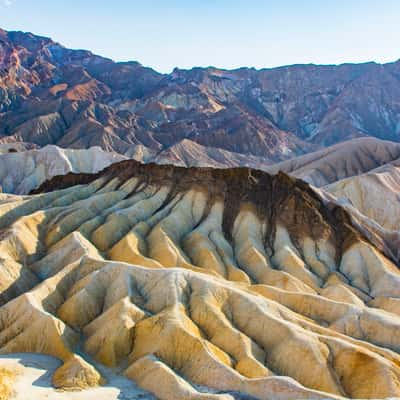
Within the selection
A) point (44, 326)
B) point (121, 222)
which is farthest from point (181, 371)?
point (121, 222)

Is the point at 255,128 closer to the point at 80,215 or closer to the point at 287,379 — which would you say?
the point at 80,215

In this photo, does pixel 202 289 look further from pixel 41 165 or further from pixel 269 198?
pixel 41 165

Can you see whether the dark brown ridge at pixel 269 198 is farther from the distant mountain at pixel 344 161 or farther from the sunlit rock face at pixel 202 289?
the distant mountain at pixel 344 161

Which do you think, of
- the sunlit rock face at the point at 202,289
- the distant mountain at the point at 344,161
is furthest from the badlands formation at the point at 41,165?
the sunlit rock face at the point at 202,289

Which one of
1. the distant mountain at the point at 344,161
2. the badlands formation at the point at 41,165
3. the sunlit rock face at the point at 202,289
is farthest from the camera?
the distant mountain at the point at 344,161

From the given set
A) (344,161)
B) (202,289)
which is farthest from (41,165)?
(202,289)

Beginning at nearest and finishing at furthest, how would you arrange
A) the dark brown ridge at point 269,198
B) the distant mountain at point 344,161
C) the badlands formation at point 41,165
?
1. the dark brown ridge at point 269,198
2. the badlands formation at point 41,165
3. the distant mountain at point 344,161

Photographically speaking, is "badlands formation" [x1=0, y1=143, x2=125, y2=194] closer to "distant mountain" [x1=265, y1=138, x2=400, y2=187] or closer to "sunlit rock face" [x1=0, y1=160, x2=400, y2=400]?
"distant mountain" [x1=265, y1=138, x2=400, y2=187]
